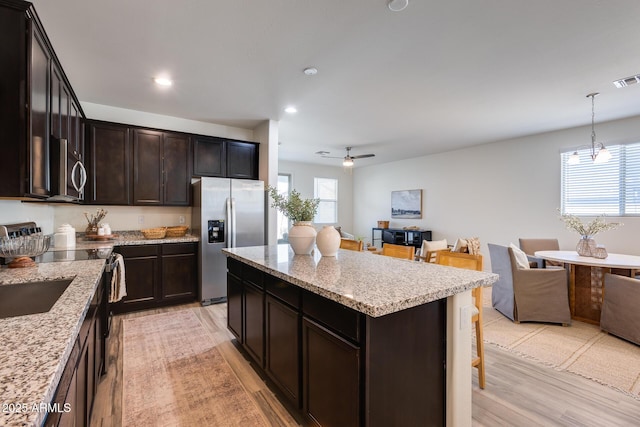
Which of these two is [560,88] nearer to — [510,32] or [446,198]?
[510,32]

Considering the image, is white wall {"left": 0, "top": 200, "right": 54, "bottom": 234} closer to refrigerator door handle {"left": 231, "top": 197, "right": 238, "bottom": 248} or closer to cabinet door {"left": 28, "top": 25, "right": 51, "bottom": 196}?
cabinet door {"left": 28, "top": 25, "right": 51, "bottom": 196}

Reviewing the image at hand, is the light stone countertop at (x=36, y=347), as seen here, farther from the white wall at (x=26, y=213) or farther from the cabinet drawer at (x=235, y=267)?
the cabinet drawer at (x=235, y=267)

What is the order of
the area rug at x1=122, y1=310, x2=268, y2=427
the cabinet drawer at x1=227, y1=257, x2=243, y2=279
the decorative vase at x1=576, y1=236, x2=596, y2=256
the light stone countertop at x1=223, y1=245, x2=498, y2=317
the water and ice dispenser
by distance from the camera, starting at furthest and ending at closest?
the water and ice dispenser, the decorative vase at x1=576, y1=236, x2=596, y2=256, the cabinet drawer at x1=227, y1=257, x2=243, y2=279, the area rug at x1=122, y1=310, x2=268, y2=427, the light stone countertop at x1=223, y1=245, x2=498, y2=317

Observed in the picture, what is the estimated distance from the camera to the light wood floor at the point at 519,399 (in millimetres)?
1854

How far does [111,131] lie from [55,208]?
1.20m

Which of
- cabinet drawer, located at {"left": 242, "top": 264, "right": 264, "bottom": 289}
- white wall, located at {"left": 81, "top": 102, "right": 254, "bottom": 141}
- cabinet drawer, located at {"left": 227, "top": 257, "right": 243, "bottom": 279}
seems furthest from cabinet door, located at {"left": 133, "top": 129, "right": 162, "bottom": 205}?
cabinet drawer, located at {"left": 242, "top": 264, "right": 264, "bottom": 289}

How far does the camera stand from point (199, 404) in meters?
2.01

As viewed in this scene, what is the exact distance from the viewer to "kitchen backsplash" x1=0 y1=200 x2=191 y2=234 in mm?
2984

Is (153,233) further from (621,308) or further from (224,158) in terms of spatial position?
(621,308)

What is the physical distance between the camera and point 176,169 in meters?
4.28

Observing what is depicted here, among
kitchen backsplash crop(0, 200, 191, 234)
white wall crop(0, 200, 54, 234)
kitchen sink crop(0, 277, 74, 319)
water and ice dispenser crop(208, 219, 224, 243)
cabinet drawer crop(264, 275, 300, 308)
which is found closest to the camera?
kitchen sink crop(0, 277, 74, 319)

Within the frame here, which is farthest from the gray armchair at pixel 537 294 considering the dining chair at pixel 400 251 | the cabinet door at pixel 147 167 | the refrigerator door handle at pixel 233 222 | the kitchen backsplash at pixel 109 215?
the cabinet door at pixel 147 167

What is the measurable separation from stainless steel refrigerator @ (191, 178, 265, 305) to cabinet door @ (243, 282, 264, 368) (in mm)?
1778

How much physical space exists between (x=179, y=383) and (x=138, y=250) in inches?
82.6
